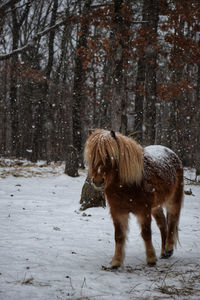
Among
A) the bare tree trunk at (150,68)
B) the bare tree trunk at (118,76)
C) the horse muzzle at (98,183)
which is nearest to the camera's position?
the horse muzzle at (98,183)

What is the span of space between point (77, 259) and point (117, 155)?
5.23 feet

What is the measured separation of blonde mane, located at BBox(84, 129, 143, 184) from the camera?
11.8 feet

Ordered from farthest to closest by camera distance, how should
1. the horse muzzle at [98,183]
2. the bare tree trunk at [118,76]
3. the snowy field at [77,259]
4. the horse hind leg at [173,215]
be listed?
the bare tree trunk at [118,76] < the horse hind leg at [173,215] < the horse muzzle at [98,183] < the snowy field at [77,259]

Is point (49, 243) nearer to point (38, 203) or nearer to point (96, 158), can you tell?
point (96, 158)

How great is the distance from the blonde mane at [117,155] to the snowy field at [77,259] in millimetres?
1258

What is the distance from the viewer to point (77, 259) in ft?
12.5

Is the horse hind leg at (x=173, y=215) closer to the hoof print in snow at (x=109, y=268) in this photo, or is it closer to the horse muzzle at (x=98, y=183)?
the hoof print in snow at (x=109, y=268)

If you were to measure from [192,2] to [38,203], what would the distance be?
27.2 feet

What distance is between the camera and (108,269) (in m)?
3.57

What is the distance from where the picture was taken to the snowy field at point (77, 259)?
273 cm

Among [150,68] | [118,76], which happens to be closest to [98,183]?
[118,76]

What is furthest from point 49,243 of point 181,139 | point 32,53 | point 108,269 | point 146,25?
point 32,53

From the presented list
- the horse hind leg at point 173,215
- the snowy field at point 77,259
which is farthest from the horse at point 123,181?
the horse hind leg at point 173,215

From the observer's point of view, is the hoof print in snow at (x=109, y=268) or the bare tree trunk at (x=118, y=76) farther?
the bare tree trunk at (x=118, y=76)
